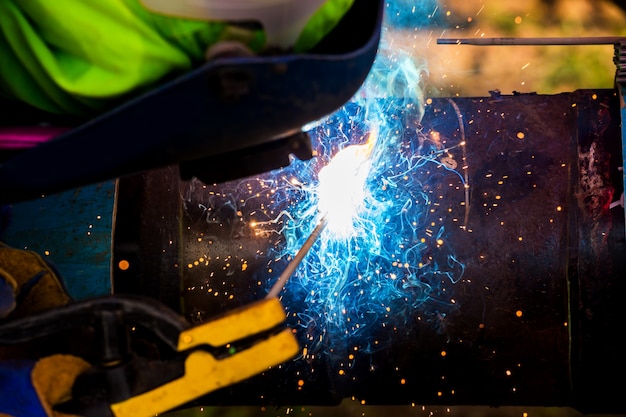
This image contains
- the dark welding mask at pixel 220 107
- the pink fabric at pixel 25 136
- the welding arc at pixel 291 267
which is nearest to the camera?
the dark welding mask at pixel 220 107

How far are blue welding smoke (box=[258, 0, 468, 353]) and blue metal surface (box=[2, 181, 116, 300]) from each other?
59 cm

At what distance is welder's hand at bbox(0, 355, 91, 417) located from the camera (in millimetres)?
1475

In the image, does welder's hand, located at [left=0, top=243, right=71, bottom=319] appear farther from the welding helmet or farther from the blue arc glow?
the welding helmet

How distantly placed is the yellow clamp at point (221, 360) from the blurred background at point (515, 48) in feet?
5.11

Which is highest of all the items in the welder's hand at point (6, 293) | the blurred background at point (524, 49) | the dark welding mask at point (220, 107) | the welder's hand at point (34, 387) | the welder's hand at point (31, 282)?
the blurred background at point (524, 49)

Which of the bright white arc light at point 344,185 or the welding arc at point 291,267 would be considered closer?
the welding arc at point 291,267

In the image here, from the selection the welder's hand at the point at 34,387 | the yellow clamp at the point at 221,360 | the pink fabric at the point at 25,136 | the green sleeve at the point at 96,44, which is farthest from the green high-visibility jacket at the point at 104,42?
the welder's hand at the point at 34,387

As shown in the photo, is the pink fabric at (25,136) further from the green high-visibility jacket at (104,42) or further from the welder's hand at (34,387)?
the welder's hand at (34,387)

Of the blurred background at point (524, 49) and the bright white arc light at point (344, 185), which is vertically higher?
the blurred background at point (524, 49)

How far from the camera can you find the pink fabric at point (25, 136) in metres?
1.42

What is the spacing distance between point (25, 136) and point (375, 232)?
1096mm

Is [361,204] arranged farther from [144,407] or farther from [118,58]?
[118,58]

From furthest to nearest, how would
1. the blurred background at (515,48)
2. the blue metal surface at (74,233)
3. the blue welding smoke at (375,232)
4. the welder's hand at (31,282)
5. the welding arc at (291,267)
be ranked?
the blurred background at (515,48) → the blue metal surface at (74,233) → the blue welding smoke at (375,232) → the welder's hand at (31,282) → the welding arc at (291,267)

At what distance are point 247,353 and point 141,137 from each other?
551 millimetres
